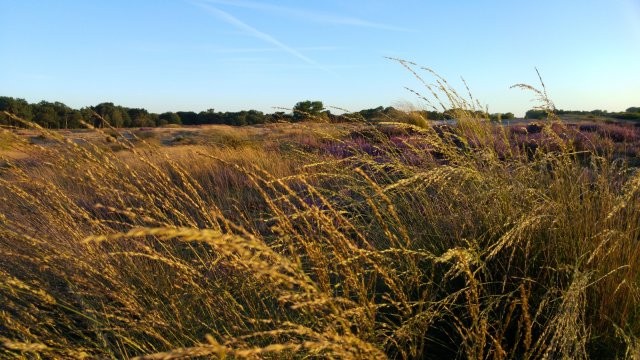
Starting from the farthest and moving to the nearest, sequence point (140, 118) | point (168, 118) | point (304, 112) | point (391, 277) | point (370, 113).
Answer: point (168, 118), point (140, 118), point (370, 113), point (304, 112), point (391, 277)

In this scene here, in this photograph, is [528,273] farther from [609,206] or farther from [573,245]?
[609,206]

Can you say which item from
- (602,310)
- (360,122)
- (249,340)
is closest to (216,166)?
(360,122)

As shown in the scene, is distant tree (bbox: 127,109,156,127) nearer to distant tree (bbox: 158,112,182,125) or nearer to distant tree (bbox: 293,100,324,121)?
distant tree (bbox: 158,112,182,125)

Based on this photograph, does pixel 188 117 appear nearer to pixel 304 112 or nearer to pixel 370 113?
pixel 370 113

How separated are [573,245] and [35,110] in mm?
34129

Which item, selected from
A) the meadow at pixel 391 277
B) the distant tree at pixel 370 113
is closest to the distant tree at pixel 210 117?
the distant tree at pixel 370 113

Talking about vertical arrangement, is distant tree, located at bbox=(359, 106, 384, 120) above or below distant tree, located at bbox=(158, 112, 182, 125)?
below

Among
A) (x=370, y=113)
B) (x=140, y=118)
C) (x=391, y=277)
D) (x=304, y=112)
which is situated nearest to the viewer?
(x=391, y=277)

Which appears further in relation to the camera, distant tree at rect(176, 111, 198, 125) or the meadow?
distant tree at rect(176, 111, 198, 125)

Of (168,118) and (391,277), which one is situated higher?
(168,118)

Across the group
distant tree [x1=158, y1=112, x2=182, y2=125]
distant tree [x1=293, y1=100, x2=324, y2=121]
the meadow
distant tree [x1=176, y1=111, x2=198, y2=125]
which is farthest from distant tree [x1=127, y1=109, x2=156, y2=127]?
the meadow

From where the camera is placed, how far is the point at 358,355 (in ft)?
4.16

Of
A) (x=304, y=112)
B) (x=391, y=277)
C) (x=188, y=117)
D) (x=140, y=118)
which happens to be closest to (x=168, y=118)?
(x=188, y=117)

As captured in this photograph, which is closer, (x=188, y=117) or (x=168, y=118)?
(x=168, y=118)
